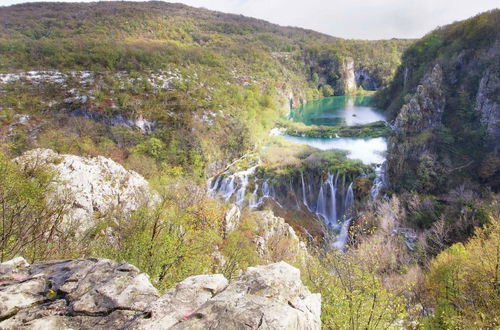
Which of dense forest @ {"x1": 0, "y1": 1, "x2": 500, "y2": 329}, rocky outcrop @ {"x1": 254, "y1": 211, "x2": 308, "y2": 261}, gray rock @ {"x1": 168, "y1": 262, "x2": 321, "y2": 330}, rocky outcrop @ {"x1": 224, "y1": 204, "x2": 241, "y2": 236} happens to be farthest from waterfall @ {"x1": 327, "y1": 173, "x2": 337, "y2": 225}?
gray rock @ {"x1": 168, "y1": 262, "x2": 321, "y2": 330}

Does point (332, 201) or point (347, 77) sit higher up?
point (347, 77)

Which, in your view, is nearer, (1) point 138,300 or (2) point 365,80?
(1) point 138,300

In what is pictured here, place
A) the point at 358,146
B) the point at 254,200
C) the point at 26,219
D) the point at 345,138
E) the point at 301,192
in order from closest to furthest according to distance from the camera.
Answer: the point at 26,219, the point at 254,200, the point at 301,192, the point at 358,146, the point at 345,138

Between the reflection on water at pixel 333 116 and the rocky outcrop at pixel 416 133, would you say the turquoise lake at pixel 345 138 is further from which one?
the rocky outcrop at pixel 416 133

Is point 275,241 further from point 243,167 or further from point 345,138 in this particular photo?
point 345,138

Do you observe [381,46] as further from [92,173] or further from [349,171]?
[92,173]

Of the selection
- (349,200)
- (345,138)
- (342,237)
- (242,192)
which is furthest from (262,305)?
(345,138)

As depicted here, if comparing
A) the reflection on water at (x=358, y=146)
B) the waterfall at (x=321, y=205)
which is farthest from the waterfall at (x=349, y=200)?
the reflection on water at (x=358, y=146)

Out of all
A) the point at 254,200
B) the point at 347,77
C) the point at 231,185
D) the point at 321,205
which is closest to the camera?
the point at 321,205

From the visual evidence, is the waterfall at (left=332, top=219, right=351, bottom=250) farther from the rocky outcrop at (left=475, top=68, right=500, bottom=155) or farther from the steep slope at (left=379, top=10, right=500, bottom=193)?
the rocky outcrop at (left=475, top=68, right=500, bottom=155)
